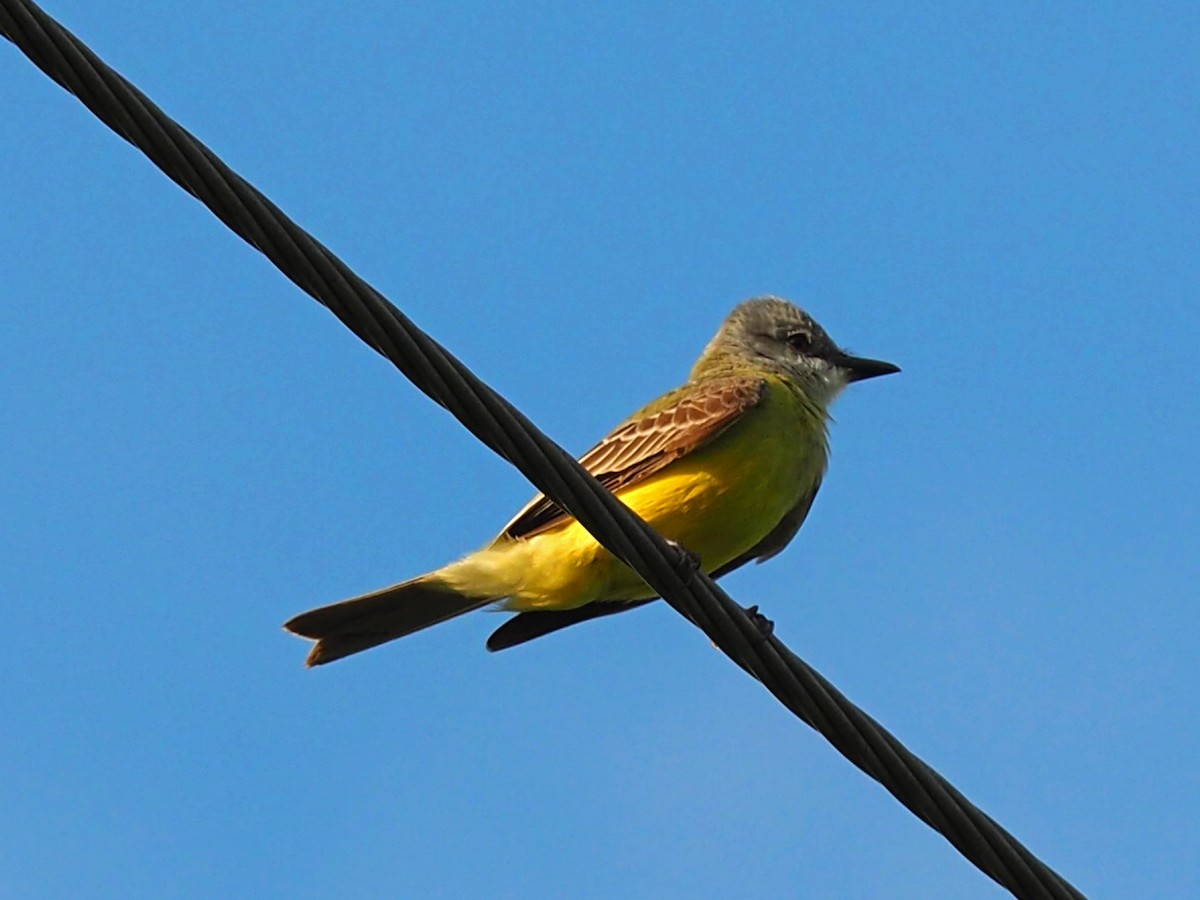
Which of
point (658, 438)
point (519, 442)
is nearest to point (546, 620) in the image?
point (658, 438)

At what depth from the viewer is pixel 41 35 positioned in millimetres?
3590

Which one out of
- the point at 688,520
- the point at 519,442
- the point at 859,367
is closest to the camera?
the point at 519,442

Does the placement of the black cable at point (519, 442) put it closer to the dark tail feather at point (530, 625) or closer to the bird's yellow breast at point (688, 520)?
the bird's yellow breast at point (688, 520)

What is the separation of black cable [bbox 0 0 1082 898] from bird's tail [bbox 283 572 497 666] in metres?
3.10

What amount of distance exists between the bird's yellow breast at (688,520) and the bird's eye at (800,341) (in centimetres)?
137

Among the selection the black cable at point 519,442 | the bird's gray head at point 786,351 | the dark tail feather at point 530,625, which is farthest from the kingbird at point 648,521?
the black cable at point 519,442

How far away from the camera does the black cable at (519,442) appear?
12.0 feet

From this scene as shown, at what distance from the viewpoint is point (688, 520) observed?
7.23 metres

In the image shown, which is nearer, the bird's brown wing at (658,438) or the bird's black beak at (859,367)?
the bird's brown wing at (658,438)

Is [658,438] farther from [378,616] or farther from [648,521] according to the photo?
[378,616]

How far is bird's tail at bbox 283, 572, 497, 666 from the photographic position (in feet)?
24.9

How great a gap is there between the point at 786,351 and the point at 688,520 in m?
2.07

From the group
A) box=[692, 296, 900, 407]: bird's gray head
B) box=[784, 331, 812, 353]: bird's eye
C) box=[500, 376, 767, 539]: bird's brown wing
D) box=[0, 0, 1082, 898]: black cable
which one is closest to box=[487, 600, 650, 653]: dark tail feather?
box=[500, 376, 767, 539]: bird's brown wing

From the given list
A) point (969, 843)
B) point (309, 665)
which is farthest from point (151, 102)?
point (309, 665)
